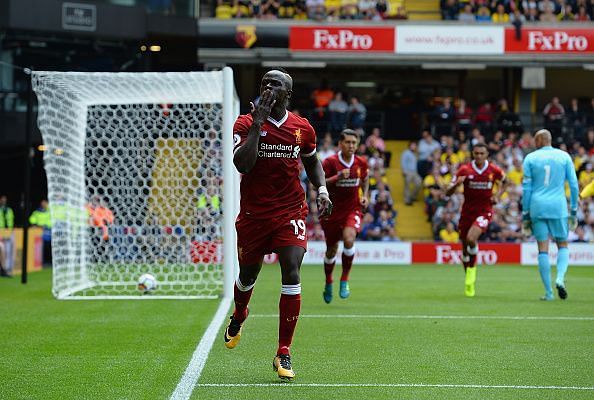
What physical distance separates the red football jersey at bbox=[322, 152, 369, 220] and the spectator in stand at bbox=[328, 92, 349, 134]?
18274 millimetres

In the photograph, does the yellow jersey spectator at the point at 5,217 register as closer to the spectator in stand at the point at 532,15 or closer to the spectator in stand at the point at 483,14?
the spectator in stand at the point at 483,14

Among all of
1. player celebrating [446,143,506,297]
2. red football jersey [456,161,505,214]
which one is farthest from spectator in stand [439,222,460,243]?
red football jersey [456,161,505,214]

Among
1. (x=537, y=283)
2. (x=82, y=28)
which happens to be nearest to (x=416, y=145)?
(x=82, y=28)

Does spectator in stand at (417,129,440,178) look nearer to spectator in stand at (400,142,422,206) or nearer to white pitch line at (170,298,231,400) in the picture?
spectator in stand at (400,142,422,206)

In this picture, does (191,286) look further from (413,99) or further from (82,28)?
(413,99)

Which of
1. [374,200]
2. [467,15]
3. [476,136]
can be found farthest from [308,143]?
[467,15]

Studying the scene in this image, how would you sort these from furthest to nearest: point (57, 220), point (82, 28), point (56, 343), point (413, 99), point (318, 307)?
1. point (413, 99)
2. point (82, 28)
3. point (57, 220)
4. point (318, 307)
5. point (56, 343)

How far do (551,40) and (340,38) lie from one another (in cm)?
654

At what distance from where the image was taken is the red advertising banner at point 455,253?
28125mm

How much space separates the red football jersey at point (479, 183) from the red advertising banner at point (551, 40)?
714 inches

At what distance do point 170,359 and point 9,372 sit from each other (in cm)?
136

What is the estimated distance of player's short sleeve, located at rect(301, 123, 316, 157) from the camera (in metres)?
8.73

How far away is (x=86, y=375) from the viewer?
8.50 meters

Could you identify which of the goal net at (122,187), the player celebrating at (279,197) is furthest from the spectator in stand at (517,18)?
the player celebrating at (279,197)
